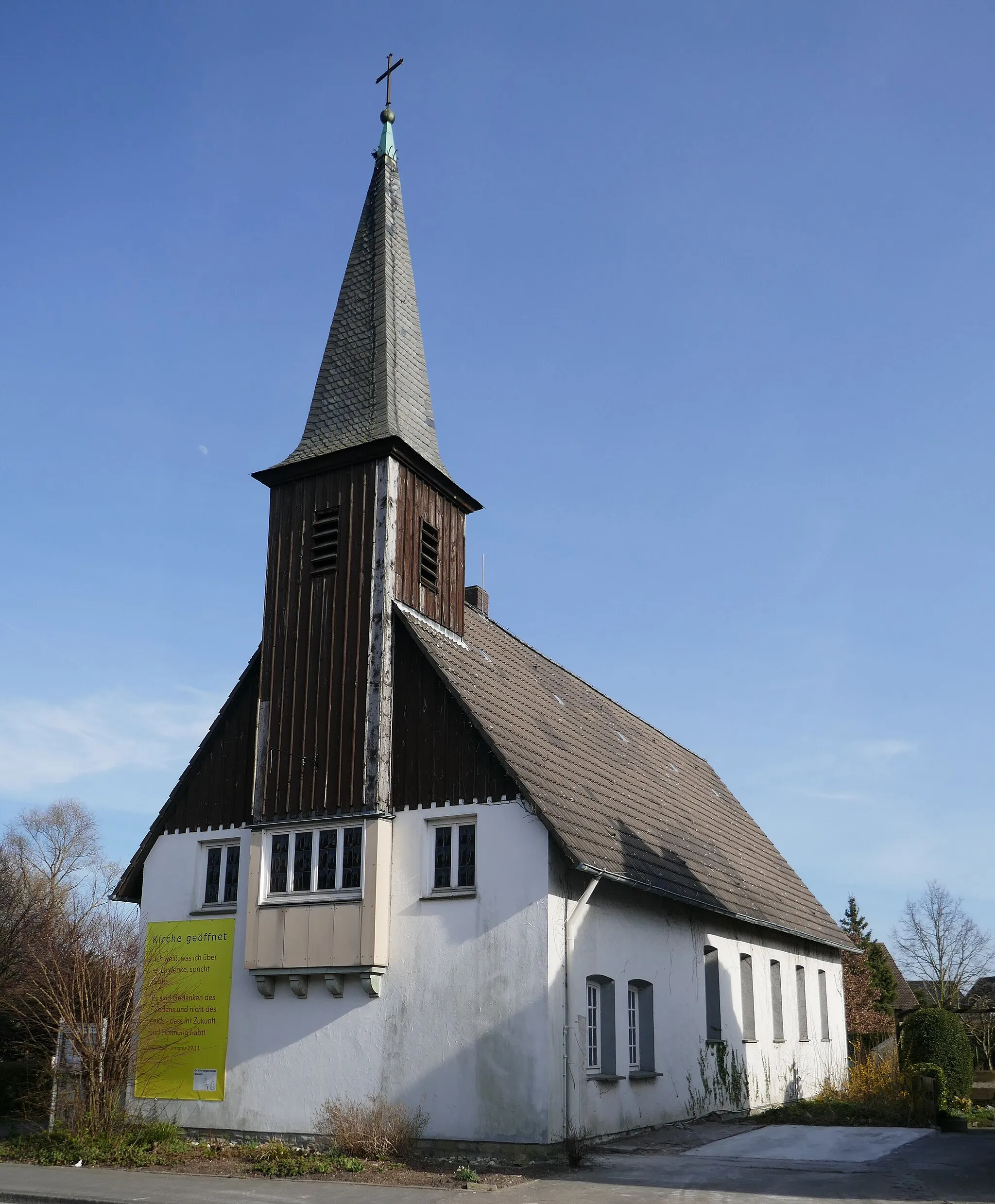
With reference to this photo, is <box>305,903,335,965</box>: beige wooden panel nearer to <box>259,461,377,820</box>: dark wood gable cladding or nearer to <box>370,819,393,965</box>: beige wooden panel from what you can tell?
<box>370,819,393,965</box>: beige wooden panel

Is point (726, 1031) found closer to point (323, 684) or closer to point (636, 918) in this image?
point (636, 918)

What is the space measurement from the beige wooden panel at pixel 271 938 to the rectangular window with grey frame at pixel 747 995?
32.7 feet

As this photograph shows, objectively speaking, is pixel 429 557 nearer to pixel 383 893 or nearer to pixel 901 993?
pixel 383 893

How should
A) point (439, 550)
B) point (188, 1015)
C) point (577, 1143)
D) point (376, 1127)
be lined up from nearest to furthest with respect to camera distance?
point (577, 1143)
point (376, 1127)
point (188, 1015)
point (439, 550)

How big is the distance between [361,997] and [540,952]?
2.89 meters

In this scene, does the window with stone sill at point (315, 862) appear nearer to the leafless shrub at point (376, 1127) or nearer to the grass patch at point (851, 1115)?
the leafless shrub at point (376, 1127)

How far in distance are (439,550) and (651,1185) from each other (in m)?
10.4

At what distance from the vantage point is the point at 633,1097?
1739 cm

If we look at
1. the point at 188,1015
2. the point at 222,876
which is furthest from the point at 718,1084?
the point at 222,876

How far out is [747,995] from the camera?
23.2m

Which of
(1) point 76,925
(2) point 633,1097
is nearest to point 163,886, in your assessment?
(1) point 76,925

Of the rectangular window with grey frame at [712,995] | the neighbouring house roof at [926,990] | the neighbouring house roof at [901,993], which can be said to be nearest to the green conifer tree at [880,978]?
the neighbouring house roof at [901,993]

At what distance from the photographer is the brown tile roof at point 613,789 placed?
56.3 feet

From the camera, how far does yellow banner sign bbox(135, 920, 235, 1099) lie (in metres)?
17.8
